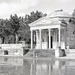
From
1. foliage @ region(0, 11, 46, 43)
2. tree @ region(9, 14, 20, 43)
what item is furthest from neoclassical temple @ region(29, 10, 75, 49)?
tree @ region(9, 14, 20, 43)

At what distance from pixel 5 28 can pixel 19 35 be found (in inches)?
224

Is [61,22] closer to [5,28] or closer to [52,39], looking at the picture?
[52,39]

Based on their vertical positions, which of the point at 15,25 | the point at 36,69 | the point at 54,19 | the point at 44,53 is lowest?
the point at 36,69

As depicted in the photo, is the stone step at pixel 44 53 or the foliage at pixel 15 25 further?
the foliage at pixel 15 25

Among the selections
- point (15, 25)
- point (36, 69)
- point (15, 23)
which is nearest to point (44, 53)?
point (36, 69)

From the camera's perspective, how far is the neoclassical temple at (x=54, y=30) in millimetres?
54406

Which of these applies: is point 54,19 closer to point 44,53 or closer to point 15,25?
point 44,53

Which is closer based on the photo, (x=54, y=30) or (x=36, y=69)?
(x=36, y=69)

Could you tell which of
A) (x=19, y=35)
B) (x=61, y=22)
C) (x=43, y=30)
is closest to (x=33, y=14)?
(x=19, y=35)

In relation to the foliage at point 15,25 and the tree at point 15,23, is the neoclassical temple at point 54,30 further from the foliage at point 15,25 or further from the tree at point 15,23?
the tree at point 15,23

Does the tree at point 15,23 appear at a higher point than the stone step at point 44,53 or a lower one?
higher

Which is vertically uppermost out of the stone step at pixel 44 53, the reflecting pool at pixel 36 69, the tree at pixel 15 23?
the tree at pixel 15 23

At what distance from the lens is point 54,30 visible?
192 feet

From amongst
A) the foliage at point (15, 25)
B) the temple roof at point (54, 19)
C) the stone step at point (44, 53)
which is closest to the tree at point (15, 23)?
the foliage at point (15, 25)
